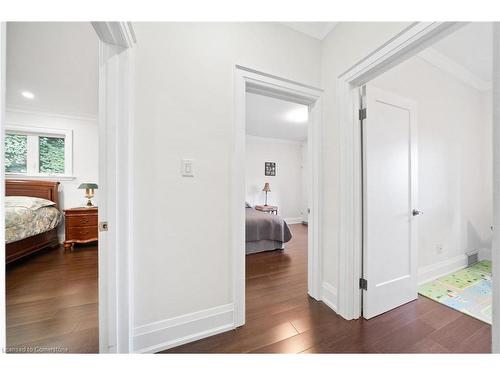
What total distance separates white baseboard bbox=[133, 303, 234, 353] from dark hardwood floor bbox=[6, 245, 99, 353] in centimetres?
37

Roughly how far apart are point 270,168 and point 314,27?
4.14 meters

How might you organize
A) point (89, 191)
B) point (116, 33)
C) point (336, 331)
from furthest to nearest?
point (89, 191)
point (336, 331)
point (116, 33)

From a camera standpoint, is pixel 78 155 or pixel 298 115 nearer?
pixel 78 155

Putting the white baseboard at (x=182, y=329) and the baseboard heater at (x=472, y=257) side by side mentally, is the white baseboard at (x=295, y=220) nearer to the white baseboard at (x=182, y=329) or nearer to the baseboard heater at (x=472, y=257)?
the baseboard heater at (x=472, y=257)

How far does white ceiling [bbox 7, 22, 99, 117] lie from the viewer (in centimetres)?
160

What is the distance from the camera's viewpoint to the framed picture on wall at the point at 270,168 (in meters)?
5.68

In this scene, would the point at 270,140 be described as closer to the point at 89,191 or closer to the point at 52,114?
the point at 89,191

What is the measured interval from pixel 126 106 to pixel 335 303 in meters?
2.10

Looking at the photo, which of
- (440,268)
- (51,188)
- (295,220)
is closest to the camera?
(440,268)

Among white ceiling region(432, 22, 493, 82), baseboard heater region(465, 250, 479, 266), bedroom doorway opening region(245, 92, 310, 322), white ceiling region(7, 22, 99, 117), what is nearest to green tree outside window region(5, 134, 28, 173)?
white ceiling region(7, 22, 99, 117)

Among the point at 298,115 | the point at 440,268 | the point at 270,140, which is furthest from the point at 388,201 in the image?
the point at 270,140

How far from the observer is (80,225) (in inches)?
124

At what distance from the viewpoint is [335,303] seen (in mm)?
1596

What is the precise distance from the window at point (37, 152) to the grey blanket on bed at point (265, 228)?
348cm
